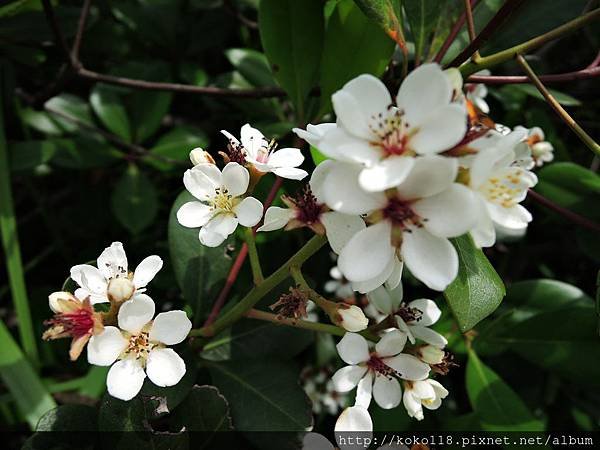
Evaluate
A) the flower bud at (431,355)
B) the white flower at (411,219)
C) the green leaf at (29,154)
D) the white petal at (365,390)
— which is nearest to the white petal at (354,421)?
the white petal at (365,390)

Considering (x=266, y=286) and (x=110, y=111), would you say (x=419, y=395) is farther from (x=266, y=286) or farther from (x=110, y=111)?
(x=110, y=111)

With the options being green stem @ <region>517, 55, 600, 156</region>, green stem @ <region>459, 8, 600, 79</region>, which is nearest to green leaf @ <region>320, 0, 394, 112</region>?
green stem @ <region>459, 8, 600, 79</region>

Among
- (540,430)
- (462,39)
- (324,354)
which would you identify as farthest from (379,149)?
(324,354)

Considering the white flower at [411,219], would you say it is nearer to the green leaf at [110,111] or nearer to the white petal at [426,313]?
the white petal at [426,313]

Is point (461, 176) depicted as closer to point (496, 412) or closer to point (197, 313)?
point (197, 313)

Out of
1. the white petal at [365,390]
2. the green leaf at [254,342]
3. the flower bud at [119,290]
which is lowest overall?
the green leaf at [254,342]

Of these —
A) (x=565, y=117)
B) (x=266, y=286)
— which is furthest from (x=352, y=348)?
(x=565, y=117)

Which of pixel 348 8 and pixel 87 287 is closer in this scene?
pixel 87 287
